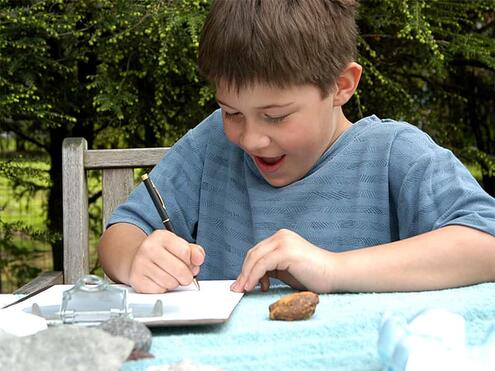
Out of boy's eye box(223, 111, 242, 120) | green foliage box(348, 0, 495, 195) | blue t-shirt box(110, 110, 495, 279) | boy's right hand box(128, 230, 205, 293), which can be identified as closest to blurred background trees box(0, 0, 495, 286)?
green foliage box(348, 0, 495, 195)

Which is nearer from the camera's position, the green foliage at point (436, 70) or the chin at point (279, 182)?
the chin at point (279, 182)

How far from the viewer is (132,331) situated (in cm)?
91

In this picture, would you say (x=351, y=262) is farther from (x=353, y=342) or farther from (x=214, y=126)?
(x=214, y=126)

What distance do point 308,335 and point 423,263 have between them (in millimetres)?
405

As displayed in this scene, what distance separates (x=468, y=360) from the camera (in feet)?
2.54

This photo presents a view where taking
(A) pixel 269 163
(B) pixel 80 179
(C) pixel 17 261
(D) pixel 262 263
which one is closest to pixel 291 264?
(D) pixel 262 263

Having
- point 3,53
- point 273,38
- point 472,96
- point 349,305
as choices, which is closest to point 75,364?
point 349,305

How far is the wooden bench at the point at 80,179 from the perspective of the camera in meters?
2.20

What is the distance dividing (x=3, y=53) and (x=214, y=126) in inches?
36.0

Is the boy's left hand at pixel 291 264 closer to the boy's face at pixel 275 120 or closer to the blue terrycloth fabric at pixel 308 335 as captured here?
the blue terrycloth fabric at pixel 308 335

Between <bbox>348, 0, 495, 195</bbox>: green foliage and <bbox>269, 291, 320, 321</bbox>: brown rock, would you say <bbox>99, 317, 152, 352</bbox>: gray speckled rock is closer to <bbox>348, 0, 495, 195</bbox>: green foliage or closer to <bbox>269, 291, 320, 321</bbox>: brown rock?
<bbox>269, 291, 320, 321</bbox>: brown rock

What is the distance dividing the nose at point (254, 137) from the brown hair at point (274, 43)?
7 cm

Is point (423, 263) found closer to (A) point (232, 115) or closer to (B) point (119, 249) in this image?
(A) point (232, 115)

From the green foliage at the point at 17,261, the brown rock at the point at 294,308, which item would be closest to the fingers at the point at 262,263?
the brown rock at the point at 294,308
